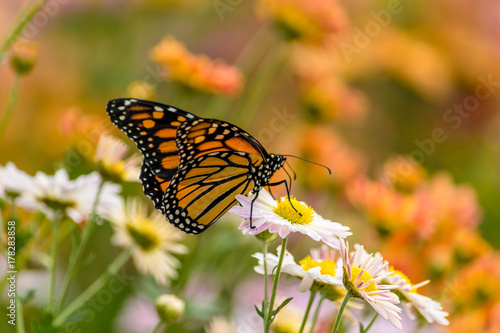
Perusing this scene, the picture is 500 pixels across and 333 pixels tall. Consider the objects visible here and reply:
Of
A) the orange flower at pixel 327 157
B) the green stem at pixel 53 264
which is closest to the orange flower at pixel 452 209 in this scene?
the orange flower at pixel 327 157

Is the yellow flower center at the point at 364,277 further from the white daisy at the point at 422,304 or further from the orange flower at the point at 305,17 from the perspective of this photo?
the orange flower at the point at 305,17

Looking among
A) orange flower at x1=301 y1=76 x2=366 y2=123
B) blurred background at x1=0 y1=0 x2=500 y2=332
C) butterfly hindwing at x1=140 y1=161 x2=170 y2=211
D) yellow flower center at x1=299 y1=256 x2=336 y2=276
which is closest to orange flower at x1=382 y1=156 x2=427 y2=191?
blurred background at x1=0 y1=0 x2=500 y2=332

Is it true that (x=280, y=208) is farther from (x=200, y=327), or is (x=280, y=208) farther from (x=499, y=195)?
(x=499, y=195)

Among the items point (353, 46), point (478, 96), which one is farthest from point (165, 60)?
point (478, 96)

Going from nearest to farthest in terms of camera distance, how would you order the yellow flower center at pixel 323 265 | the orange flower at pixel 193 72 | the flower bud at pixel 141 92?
the yellow flower center at pixel 323 265, the flower bud at pixel 141 92, the orange flower at pixel 193 72

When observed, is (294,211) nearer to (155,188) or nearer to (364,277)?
(364,277)
